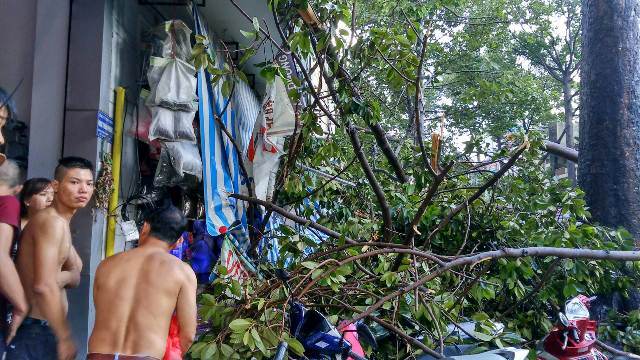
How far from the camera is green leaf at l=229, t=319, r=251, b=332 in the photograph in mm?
2812

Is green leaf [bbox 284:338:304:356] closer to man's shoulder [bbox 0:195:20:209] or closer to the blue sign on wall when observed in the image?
man's shoulder [bbox 0:195:20:209]

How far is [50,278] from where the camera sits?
3.31m

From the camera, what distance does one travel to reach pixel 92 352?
8.95 feet

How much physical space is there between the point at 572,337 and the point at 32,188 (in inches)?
147

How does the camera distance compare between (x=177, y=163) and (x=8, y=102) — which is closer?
(x=8, y=102)

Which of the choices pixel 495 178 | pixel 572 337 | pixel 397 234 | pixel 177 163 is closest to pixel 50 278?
pixel 177 163

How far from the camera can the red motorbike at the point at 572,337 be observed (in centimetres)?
375

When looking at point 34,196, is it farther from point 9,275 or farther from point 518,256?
point 518,256

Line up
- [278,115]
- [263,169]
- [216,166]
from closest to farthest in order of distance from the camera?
1. [216,166]
2. [278,115]
3. [263,169]

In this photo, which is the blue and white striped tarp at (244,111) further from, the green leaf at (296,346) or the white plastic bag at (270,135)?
the green leaf at (296,346)

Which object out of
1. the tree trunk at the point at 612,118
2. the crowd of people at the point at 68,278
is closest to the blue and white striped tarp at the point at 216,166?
the crowd of people at the point at 68,278

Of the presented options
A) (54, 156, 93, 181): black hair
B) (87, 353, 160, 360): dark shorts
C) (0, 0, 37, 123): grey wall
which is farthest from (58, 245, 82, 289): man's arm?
(0, 0, 37, 123): grey wall

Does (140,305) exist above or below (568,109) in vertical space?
below

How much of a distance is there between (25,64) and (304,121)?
2109mm
